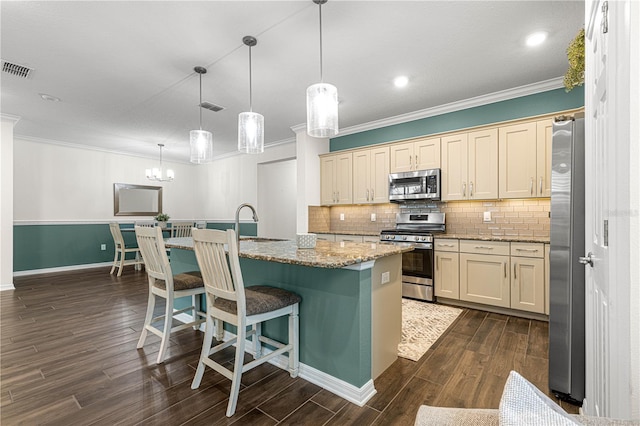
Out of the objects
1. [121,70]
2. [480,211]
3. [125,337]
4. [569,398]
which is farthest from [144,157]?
[569,398]

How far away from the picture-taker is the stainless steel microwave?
4.05 m

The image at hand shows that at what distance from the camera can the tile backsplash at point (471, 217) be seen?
3.61 meters

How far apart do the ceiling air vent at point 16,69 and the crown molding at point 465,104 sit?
4.06 meters

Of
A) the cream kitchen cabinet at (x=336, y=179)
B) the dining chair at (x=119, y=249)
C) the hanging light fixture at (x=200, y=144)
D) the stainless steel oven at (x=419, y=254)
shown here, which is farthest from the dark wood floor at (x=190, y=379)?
the dining chair at (x=119, y=249)

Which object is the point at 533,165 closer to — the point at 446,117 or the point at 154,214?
the point at 446,117

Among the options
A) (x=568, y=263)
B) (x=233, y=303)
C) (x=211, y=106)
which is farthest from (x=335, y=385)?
(x=211, y=106)

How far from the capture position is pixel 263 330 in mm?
2445

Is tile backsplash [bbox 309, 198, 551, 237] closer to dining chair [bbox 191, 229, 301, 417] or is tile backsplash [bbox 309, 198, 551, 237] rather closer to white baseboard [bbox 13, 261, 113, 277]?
dining chair [bbox 191, 229, 301, 417]

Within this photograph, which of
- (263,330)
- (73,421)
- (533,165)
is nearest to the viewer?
(73,421)

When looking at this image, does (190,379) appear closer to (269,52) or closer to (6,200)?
(269,52)

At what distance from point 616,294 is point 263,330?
2.17m

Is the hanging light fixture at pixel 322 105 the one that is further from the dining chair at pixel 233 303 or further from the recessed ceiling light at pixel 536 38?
the recessed ceiling light at pixel 536 38

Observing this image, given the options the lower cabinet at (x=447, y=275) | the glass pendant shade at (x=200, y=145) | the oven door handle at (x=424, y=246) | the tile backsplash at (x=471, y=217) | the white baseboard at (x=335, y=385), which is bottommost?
the white baseboard at (x=335, y=385)

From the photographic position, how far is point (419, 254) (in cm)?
394
